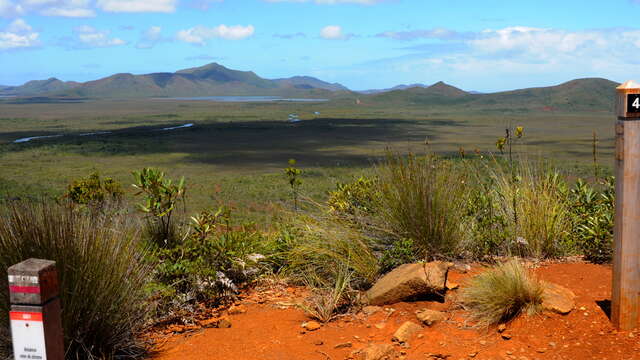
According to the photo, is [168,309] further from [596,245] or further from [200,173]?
[200,173]

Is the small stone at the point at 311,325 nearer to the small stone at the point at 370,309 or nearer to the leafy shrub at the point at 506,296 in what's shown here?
the small stone at the point at 370,309

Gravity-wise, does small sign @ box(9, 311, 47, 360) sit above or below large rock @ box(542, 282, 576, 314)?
above

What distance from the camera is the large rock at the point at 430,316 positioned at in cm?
444

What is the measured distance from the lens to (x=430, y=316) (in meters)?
4.46

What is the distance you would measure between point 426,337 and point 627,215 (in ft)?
5.05

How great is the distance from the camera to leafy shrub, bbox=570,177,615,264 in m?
5.68

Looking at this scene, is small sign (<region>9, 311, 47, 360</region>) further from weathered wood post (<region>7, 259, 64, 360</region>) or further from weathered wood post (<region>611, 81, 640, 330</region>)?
weathered wood post (<region>611, 81, 640, 330</region>)

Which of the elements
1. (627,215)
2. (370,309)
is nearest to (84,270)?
(370,309)

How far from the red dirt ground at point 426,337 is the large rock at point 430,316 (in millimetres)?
45

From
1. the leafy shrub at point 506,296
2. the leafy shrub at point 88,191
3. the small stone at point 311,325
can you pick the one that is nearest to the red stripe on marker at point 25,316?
the small stone at point 311,325

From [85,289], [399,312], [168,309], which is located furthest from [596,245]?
[85,289]

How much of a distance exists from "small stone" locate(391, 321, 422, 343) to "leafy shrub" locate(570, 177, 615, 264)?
2.21m

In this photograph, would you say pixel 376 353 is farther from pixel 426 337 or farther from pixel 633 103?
pixel 633 103

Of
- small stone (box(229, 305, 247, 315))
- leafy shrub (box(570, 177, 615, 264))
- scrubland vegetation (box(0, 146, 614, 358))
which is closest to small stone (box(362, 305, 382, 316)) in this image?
scrubland vegetation (box(0, 146, 614, 358))
